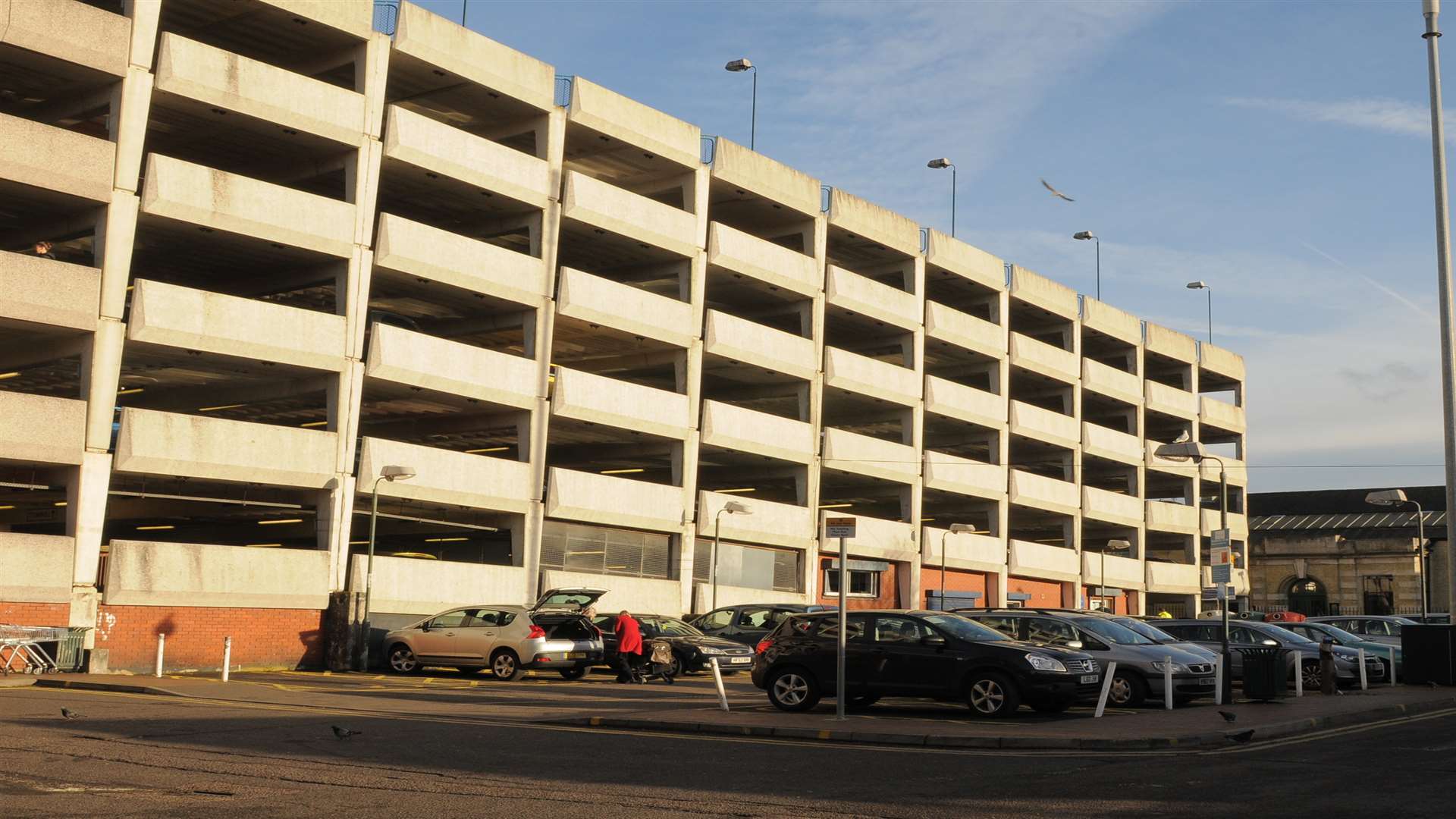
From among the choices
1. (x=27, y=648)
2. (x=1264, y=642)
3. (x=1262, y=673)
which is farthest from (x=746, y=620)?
(x=27, y=648)

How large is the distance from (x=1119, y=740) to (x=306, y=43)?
2923cm


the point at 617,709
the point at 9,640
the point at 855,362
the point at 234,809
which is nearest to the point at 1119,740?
the point at 617,709

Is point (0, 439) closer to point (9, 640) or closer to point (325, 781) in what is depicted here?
point (9, 640)

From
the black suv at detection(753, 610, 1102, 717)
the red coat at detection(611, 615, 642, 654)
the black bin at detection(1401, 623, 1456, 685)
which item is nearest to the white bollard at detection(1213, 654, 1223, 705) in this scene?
the black suv at detection(753, 610, 1102, 717)

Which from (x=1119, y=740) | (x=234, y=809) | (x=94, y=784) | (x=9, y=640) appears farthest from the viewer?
(x=9, y=640)

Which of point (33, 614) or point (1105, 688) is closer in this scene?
point (1105, 688)

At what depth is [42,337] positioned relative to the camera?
32.8m

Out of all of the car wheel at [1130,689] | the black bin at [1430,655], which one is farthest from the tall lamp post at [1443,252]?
the car wheel at [1130,689]

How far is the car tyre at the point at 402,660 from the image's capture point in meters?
32.9

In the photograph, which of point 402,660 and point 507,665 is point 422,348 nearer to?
point 402,660

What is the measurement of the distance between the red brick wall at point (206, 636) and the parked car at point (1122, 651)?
18.3 metres

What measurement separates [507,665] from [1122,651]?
13.8 metres

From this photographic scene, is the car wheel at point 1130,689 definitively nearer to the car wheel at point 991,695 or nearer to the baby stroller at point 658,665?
the car wheel at point 991,695

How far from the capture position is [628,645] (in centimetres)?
3048
